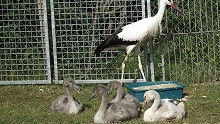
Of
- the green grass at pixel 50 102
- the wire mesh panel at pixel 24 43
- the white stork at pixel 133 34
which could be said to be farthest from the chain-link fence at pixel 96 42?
the white stork at pixel 133 34

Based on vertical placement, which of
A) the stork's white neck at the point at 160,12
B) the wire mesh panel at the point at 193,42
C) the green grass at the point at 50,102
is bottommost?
the green grass at the point at 50,102

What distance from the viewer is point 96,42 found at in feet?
37.7

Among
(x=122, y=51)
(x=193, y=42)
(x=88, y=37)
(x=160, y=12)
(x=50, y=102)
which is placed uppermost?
(x=160, y=12)

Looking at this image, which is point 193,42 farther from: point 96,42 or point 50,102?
point 50,102

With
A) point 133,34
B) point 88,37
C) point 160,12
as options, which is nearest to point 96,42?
point 88,37

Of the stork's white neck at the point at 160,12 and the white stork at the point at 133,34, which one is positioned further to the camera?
the stork's white neck at the point at 160,12

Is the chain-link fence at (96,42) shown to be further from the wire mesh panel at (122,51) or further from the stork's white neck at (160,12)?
the stork's white neck at (160,12)

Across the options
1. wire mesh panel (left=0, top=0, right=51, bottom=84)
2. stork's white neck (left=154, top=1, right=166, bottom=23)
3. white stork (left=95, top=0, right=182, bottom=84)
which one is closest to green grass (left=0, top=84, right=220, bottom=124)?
wire mesh panel (left=0, top=0, right=51, bottom=84)

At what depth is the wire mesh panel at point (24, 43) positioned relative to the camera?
11445 mm

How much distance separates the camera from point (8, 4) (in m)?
11.4

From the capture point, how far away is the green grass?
28.3 ft

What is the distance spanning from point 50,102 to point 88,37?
1.85 meters

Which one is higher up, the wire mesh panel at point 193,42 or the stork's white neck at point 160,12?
the stork's white neck at point 160,12

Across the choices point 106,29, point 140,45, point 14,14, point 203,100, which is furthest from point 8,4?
point 203,100
